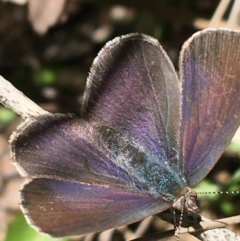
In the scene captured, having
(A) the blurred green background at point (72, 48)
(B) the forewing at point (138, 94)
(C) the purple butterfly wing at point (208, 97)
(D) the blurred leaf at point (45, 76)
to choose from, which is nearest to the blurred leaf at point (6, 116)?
(A) the blurred green background at point (72, 48)

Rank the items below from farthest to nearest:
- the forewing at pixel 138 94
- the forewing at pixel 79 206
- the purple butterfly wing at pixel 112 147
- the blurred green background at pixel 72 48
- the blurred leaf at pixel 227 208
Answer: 1. the blurred green background at pixel 72 48
2. the blurred leaf at pixel 227 208
3. the forewing at pixel 138 94
4. the purple butterfly wing at pixel 112 147
5. the forewing at pixel 79 206

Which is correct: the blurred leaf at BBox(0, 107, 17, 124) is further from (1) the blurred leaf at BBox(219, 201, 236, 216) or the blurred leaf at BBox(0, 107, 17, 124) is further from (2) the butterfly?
(2) the butterfly

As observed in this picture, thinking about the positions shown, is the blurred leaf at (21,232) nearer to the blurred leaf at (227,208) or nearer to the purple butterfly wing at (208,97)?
the purple butterfly wing at (208,97)

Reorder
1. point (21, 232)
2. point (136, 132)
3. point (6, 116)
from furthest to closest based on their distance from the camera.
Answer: point (6, 116), point (21, 232), point (136, 132)

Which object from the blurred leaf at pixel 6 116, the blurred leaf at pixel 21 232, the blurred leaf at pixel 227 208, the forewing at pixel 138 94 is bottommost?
the blurred leaf at pixel 21 232

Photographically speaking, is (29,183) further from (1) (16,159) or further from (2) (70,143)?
(2) (70,143)

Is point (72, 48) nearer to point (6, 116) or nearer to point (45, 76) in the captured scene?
point (45, 76)

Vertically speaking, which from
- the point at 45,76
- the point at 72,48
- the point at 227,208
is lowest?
the point at 227,208

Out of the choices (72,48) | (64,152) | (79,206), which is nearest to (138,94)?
(64,152)
